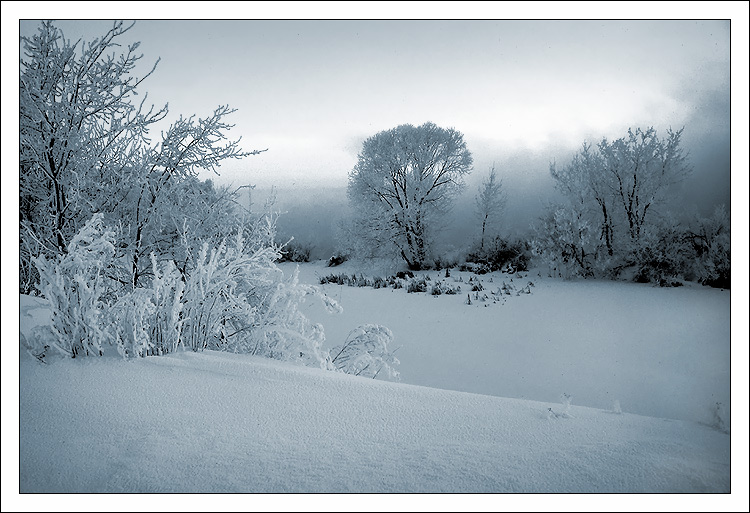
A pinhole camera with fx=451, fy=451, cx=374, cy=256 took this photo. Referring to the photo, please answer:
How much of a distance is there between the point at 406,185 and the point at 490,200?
310cm

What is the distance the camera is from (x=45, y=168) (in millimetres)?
3385

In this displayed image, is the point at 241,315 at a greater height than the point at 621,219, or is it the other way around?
the point at 621,219

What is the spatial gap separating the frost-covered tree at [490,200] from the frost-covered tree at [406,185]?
1803 mm

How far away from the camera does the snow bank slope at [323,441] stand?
5.57 ft

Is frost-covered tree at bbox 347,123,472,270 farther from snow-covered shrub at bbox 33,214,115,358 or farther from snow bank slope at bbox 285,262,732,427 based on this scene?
snow-covered shrub at bbox 33,214,115,358

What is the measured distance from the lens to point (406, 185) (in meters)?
12.4

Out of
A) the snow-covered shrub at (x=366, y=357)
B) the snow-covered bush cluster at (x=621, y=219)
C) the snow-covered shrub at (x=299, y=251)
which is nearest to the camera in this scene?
the snow-covered shrub at (x=366, y=357)

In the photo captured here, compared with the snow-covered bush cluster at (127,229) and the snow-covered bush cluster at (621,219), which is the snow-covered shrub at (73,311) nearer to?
the snow-covered bush cluster at (127,229)

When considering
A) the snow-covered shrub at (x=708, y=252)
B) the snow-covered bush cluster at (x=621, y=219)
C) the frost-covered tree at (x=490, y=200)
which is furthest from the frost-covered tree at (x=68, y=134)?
the frost-covered tree at (x=490, y=200)

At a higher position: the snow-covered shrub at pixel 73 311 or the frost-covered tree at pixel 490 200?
the frost-covered tree at pixel 490 200

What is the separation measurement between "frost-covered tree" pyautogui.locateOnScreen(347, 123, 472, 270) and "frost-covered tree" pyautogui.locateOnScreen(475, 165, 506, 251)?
1.80 m

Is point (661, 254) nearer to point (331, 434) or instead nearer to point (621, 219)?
point (621, 219)

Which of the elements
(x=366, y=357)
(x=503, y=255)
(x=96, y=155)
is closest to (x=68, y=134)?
(x=96, y=155)

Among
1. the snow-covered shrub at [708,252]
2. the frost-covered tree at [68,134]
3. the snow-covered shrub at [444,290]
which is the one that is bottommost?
the snow-covered shrub at [444,290]
